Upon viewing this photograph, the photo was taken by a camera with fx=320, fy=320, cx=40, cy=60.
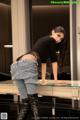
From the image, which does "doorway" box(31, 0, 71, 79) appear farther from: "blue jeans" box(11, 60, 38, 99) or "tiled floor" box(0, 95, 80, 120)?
"blue jeans" box(11, 60, 38, 99)

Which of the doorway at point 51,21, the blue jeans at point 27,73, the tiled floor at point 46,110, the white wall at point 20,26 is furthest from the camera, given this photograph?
the white wall at point 20,26

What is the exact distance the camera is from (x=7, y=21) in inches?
219

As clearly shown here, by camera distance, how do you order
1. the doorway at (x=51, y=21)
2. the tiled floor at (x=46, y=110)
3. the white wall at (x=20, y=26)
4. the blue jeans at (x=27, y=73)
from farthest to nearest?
the white wall at (x=20, y=26)
the doorway at (x=51, y=21)
the tiled floor at (x=46, y=110)
the blue jeans at (x=27, y=73)

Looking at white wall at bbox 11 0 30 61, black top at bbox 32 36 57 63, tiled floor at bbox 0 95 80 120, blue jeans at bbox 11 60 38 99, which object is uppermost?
white wall at bbox 11 0 30 61

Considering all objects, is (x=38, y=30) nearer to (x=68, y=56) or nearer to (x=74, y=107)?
(x=68, y=56)

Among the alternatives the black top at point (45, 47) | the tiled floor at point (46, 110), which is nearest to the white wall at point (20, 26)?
the tiled floor at point (46, 110)

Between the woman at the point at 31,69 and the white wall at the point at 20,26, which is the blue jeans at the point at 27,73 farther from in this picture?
the white wall at the point at 20,26

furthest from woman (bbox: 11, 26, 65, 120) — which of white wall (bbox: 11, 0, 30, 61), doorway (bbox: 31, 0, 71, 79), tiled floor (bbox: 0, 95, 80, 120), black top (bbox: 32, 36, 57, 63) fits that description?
white wall (bbox: 11, 0, 30, 61)

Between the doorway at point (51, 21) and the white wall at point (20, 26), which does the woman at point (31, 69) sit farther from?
the white wall at point (20, 26)

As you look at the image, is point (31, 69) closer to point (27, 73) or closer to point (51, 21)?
point (27, 73)

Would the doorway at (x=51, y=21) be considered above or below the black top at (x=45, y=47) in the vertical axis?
above

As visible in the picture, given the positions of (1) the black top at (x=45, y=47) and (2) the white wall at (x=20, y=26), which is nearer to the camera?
(1) the black top at (x=45, y=47)

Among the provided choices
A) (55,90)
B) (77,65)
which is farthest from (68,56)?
(55,90)

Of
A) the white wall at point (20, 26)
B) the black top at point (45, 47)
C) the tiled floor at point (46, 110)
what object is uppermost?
the white wall at point (20, 26)
